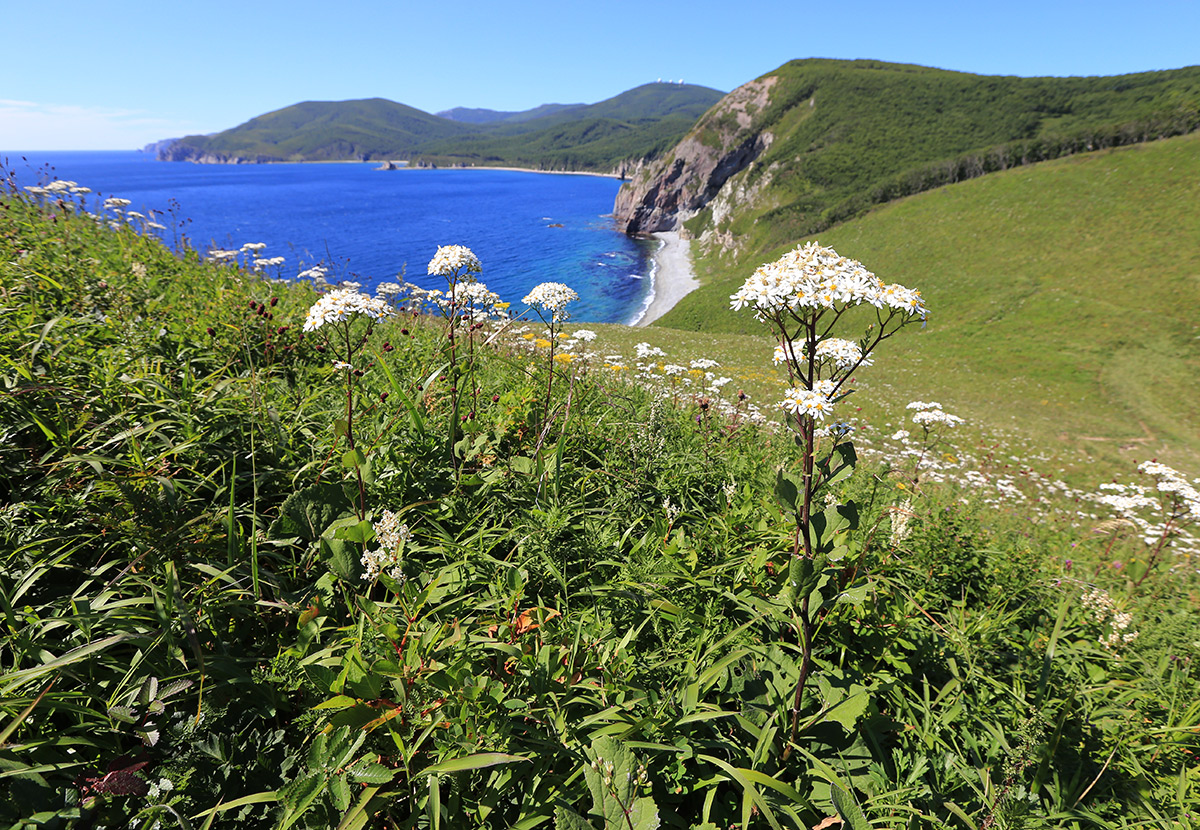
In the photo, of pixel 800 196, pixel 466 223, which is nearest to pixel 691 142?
pixel 800 196

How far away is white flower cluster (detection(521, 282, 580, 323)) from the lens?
14.3ft

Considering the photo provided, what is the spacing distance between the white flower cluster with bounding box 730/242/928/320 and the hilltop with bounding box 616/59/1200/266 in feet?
266

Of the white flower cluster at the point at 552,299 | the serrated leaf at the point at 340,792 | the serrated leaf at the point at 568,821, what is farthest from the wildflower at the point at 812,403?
the white flower cluster at the point at 552,299

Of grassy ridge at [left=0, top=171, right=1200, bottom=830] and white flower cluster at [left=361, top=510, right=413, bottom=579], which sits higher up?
white flower cluster at [left=361, top=510, right=413, bottom=579]

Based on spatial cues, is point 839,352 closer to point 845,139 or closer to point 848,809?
point 848,809

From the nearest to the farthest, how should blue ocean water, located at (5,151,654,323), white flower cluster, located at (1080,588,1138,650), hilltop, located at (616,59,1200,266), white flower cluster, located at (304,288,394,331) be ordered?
1. white flower cluster, located at (304,288,394,331)
2. white flower cluster, located at (1080,588,1138,650)
3. blue ocean water, located at (5,151,654,323)
4. hilltop, located at (616,59,1200,266)

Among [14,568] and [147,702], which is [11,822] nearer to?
[147,702]

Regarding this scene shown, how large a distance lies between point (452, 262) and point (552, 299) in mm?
916

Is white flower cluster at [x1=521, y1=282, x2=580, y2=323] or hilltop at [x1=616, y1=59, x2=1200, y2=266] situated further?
hilltop at [x1=616, y1=59, x2=1200, y2=266]

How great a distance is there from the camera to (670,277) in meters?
87.4

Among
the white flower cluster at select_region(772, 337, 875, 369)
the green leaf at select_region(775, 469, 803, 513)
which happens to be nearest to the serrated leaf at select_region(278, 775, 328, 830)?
the green leaf at select_region(775, 469, 803, 513)

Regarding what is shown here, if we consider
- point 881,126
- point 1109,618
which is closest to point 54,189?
point 1109,618

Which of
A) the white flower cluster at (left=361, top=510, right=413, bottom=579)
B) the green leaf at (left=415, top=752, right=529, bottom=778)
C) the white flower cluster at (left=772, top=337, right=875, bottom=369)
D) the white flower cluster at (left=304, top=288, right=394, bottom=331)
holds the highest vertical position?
the white flower cluster at (left=304, top=288, right=394, bottom=331)

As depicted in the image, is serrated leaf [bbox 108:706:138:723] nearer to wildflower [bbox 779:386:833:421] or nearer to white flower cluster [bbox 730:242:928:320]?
wildflower [bbox 779:386:833:421]
